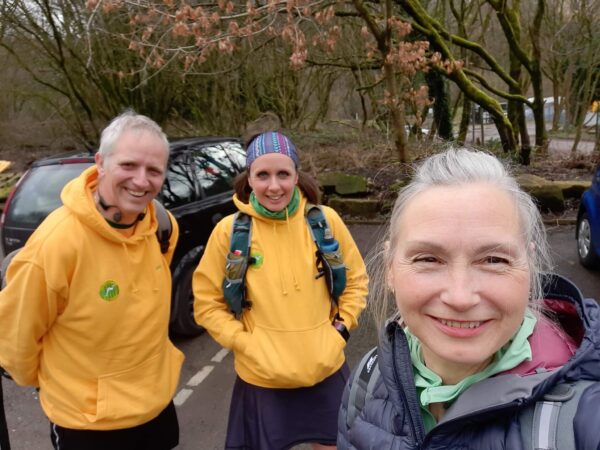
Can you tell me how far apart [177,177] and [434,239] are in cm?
377

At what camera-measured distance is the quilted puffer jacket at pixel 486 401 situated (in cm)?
91

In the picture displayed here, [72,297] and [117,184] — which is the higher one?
[117,184]

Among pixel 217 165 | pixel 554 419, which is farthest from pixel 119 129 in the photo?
pixel 217 165

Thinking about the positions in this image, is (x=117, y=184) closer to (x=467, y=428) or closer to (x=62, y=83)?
(x=467, y=428)

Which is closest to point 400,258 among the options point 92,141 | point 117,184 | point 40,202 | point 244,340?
point 244,340

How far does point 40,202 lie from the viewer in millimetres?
4133

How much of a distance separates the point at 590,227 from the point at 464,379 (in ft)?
16.4

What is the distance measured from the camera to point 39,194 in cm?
418

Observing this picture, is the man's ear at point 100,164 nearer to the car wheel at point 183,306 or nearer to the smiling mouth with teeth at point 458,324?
the smiling mouth with teeth at point 458,324

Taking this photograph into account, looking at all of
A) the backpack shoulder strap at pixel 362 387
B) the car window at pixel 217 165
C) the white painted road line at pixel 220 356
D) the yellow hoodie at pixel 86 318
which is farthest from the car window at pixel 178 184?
the backpack shoulder strap at pixel 362 387

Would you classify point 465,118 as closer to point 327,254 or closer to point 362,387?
point 327,254

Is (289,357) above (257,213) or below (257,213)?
below

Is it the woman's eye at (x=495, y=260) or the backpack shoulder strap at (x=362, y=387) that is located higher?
the woman's eye at (x=495, y=260)

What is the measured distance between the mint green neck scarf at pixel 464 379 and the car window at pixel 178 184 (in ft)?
11.1
